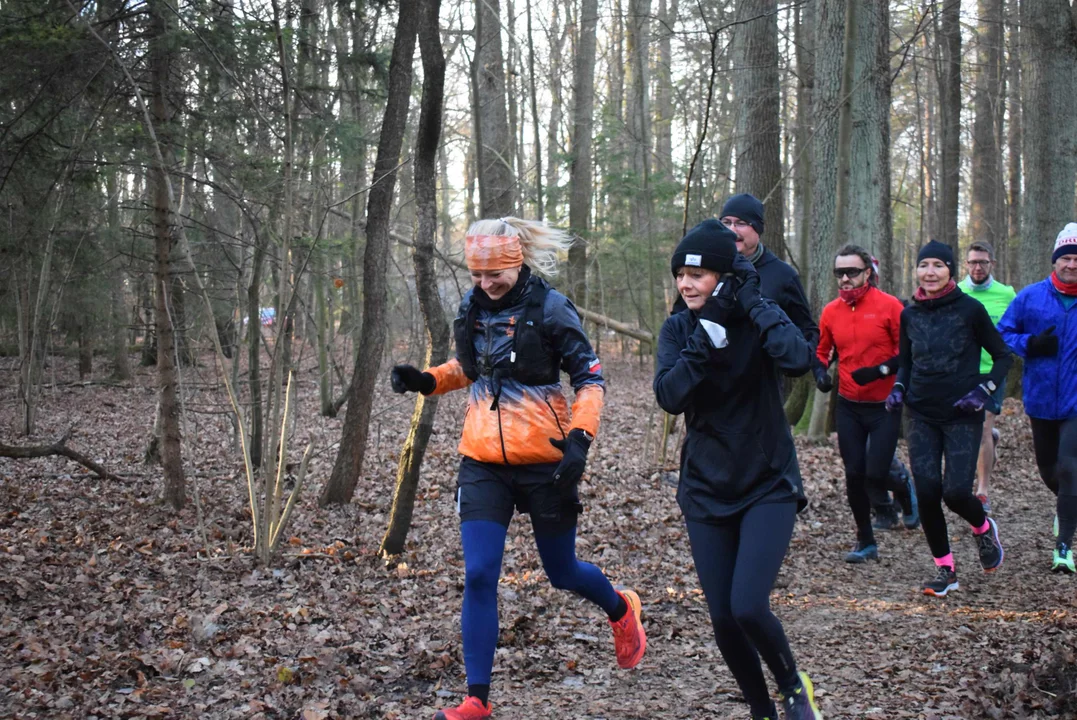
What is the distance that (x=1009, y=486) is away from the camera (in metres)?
10.6

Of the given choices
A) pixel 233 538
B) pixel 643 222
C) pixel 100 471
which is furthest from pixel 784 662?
pixel 643 222

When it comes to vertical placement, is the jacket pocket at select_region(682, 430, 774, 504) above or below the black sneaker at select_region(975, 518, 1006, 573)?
above

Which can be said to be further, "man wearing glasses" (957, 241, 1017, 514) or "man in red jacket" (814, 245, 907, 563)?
"man wearing glasses" (957, 241, 1017, 514)

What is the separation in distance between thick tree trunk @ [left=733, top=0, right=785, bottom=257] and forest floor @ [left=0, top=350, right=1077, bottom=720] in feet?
19.2

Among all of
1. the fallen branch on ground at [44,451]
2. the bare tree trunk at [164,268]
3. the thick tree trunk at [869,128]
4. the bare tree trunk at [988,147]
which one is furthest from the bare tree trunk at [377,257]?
the bare tree trunk at [988,147]

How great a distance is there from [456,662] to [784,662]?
2149mm

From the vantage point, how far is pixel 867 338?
694 cm

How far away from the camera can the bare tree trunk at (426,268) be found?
6.84 meters

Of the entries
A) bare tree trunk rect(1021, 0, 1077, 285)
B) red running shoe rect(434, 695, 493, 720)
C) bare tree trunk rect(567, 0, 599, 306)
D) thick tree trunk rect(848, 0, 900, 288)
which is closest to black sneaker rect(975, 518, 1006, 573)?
red running shoe rect(434, 695, 493, 720)

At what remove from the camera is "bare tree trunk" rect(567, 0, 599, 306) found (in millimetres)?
21531

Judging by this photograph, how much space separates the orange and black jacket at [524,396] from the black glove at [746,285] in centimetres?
81

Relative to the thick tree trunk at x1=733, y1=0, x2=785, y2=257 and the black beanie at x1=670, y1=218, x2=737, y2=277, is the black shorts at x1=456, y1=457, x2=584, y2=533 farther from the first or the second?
the thick tree trunk at x1=733, y1=0, x2=785, y2=257

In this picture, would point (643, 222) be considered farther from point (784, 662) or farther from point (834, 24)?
point (784, 662)

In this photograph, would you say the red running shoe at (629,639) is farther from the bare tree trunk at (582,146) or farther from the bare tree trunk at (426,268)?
the bare tree trunk at (582,146)
